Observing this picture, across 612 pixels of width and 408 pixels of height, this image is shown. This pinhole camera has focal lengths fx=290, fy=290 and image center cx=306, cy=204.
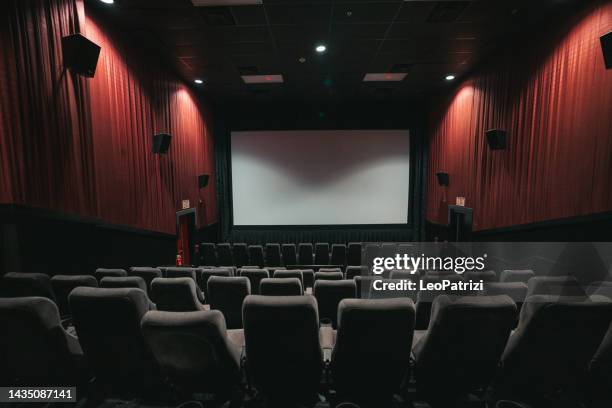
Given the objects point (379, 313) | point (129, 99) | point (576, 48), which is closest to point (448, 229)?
point (576, 48)

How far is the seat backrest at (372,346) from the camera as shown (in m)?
1.55

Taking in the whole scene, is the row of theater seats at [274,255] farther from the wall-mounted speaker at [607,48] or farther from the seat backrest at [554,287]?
the wall-mounted speaker at [607,48]

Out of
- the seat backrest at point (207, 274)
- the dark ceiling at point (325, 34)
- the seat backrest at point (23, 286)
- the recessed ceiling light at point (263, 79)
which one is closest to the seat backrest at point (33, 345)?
the seat backrest at point (23, 286)

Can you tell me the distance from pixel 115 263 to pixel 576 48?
740cm

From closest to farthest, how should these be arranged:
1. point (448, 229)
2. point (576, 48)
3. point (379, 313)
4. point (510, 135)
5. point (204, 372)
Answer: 1. point (379, 313)
2. point (204, 372)
3. point (576, 48)
4. point (510, 135)
5. point (448, 229)

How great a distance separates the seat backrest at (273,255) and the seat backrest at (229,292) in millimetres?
4122

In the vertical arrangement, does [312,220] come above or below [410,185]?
below

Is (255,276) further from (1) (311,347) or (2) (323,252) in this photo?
(2) (323,252)

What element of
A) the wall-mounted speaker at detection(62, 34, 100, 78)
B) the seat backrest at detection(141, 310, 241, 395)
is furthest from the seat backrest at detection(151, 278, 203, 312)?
the wall-mounted speaker at detection(62, 34, 100, 78)

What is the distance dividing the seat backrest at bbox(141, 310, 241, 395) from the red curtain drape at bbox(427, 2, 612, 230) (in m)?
4.57

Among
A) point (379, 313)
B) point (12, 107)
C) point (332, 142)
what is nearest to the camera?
point (379, 313)

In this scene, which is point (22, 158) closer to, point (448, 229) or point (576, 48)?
point (576, 48)

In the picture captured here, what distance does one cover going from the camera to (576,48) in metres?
4.08

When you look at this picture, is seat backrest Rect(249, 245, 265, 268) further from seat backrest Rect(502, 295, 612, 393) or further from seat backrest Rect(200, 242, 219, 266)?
seat backrest Rect(502, 295, 612, 393)
